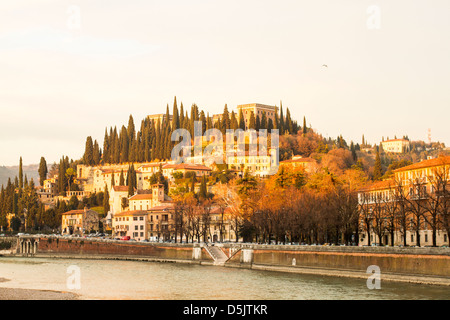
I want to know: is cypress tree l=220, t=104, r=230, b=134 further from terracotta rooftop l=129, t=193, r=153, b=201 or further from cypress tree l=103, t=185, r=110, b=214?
cypress tree l=103, t=185, r=110, b=214

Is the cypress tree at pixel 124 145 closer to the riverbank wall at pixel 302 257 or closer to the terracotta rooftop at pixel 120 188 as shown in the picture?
the terracotta rooftop at pixel 120 188

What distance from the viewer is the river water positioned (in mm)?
38625

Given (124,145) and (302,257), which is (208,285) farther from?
(124,145)

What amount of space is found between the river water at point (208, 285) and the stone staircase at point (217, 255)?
4.60 meters

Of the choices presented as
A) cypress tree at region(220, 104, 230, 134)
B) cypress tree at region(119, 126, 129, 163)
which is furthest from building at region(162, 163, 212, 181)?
cypress tree at region(119, 126, 129, 163)

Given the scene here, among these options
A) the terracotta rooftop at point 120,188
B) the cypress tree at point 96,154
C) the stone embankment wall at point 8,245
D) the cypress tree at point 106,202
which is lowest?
the stone embankment wall at point 8,245

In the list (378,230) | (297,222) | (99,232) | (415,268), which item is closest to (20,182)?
(99,232)

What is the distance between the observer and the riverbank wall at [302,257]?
42438 millimetres

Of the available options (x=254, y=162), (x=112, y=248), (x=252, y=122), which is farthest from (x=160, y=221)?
(x=252, y=122)

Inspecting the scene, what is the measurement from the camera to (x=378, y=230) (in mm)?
53219

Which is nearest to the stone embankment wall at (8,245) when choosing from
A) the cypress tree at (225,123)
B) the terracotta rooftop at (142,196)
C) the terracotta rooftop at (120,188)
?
the terracotta rooftop at (142,196)

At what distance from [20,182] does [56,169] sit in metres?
34.2
